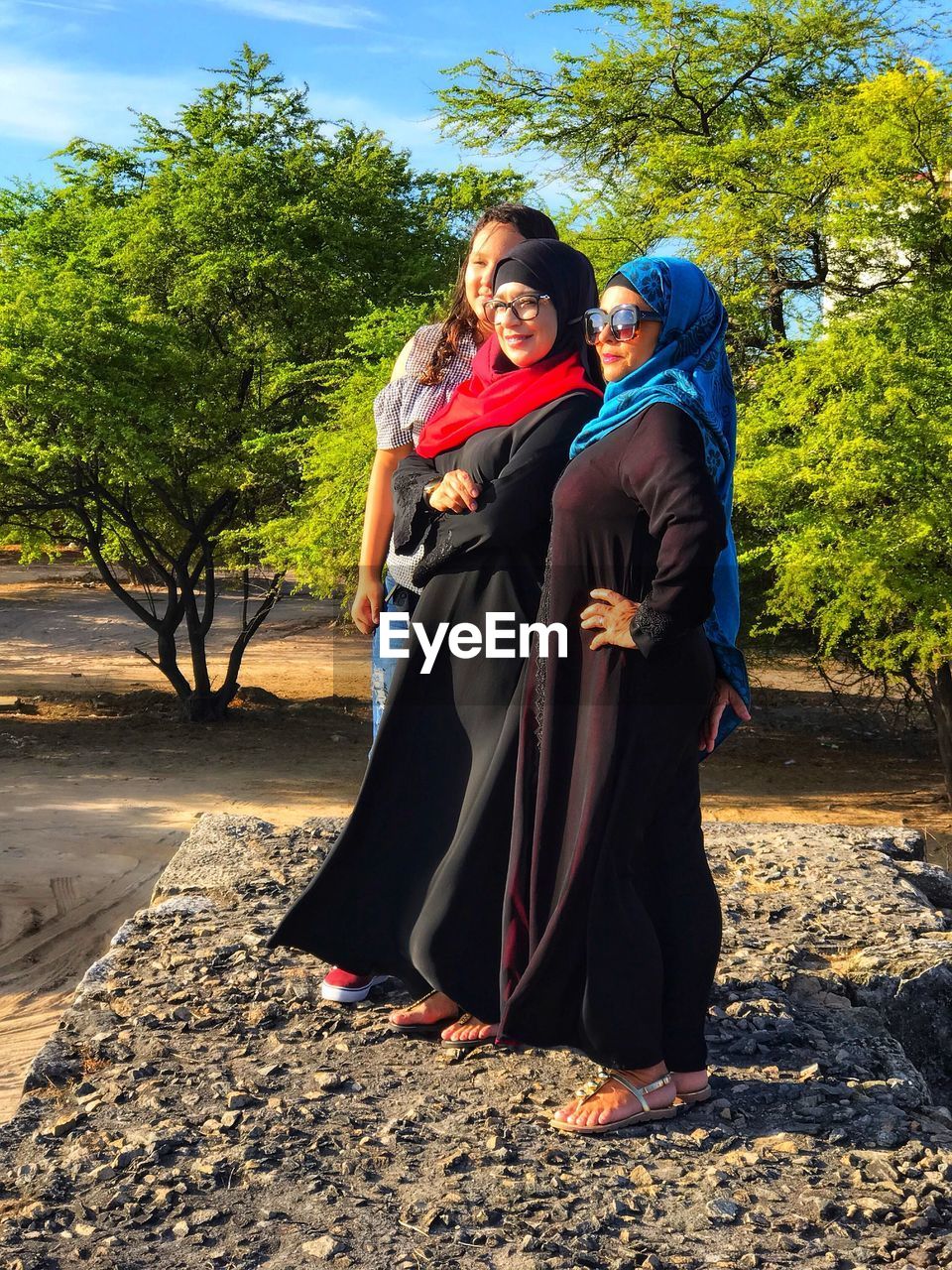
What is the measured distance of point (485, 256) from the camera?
10.2 ft

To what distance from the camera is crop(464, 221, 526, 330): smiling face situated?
309 centimetres

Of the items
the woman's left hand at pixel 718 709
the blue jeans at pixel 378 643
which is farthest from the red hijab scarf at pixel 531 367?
the woman's left hand at pixel 718 709

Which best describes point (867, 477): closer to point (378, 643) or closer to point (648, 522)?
point (378, 643)

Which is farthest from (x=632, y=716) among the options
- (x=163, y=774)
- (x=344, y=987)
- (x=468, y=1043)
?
(x=163, y=774)

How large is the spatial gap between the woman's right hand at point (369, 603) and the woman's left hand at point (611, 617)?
0.91 meters

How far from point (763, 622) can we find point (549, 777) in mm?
9747

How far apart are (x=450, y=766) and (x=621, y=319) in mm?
1199

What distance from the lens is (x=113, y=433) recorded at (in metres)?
12.4

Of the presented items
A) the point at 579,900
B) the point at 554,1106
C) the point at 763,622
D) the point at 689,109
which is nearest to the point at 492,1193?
the point at 554,1106

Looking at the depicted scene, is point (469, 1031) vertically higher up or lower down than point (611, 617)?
lower down

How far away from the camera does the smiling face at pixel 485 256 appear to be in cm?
309

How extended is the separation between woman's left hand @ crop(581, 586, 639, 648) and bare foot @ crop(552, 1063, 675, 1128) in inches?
38.9

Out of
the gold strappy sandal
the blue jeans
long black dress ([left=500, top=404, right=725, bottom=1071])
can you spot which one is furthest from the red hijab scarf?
the gold strappy sandal

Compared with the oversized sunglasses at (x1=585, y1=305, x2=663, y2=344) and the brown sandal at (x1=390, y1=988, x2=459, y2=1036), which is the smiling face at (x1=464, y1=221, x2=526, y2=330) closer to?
the oversized sunglasses at (x1=585, y1=305, x2=663, y2=344)
